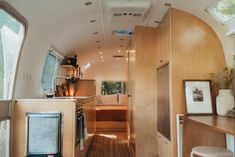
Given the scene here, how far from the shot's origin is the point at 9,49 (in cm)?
316

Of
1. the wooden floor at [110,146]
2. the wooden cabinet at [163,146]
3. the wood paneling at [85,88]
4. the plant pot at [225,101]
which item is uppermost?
the wood paneling at [85,88]

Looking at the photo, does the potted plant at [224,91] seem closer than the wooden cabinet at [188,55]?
Yes

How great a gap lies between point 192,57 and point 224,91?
0.66 metres

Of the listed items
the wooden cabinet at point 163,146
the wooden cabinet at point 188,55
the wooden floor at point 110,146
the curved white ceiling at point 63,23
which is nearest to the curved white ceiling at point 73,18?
the curved white ceiling at point 63,23

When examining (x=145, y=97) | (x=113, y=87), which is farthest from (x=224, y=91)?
(x=113, y=87)

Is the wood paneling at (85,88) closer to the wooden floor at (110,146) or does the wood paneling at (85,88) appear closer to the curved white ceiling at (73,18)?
the wooden floor at (110,146)

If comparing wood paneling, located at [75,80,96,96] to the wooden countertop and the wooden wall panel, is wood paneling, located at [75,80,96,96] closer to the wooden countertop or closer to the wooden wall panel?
the wooden wall panel

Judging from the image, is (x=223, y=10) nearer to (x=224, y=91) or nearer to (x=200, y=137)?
(x=224, y=91)

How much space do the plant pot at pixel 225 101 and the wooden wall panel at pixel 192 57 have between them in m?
0.39

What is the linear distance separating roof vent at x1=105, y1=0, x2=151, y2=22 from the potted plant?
58.2 inches

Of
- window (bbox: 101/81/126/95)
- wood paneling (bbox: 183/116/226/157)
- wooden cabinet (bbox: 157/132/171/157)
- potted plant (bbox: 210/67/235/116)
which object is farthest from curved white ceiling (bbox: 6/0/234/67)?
window (bbox: 101/81/126/95)

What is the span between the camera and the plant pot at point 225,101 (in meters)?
3.06

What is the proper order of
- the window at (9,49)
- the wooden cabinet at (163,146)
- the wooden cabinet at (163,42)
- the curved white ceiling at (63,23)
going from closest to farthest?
the window at (9,49) → the curved white ceiling at (63,23) → the wooden cabinet at (163,146) → the wooden cabinet at (163,42)

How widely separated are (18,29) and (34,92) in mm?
1380
